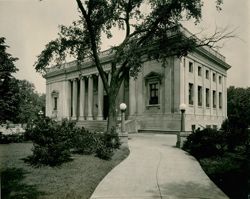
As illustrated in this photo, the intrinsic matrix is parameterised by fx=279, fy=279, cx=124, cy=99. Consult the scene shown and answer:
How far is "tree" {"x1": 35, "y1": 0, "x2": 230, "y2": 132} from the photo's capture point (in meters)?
17.5

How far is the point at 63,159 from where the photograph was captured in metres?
11.5

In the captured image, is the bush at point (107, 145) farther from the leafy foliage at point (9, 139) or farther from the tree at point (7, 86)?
the leafy foliage at point (9, 139)

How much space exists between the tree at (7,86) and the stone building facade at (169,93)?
214 inches

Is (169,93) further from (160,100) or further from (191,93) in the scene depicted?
(191,93)

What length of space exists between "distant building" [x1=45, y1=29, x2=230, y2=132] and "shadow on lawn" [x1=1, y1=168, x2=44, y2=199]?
14249 millimetres

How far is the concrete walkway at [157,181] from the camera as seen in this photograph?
7633 millimetres

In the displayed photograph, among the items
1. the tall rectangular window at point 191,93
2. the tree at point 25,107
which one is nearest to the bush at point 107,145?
the tree at point 25,107

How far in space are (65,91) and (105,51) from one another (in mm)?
13701

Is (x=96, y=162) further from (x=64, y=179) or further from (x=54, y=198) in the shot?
(x=54, y=198)

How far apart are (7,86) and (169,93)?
1691cm

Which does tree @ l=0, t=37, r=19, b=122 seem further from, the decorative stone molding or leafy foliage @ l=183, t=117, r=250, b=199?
the decorative stone molding

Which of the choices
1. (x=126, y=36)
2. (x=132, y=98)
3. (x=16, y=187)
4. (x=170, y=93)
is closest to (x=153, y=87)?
(x=170, y=93)

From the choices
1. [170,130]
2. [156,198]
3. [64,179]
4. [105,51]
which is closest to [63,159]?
[64,179]

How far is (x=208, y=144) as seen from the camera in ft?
45.9
